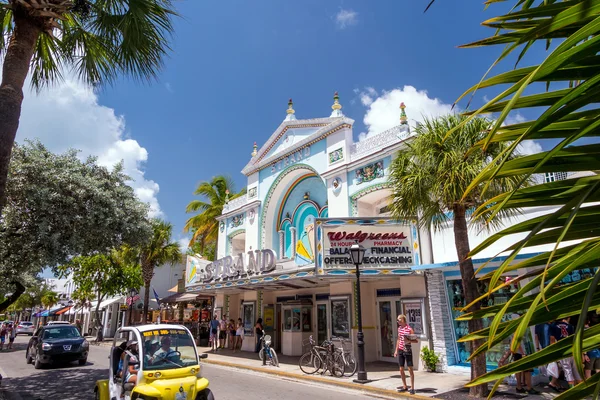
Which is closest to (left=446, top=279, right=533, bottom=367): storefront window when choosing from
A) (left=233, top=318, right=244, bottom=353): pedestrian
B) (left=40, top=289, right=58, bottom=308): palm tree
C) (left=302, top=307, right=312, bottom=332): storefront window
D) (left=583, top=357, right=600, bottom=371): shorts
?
(left=583, top=357, right=600, bottom=371): shorts

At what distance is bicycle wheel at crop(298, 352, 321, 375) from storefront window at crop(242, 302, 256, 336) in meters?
7.85

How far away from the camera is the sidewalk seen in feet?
32.3

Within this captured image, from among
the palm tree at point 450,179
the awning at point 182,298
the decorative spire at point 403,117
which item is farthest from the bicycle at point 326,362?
the awning at point 182,298

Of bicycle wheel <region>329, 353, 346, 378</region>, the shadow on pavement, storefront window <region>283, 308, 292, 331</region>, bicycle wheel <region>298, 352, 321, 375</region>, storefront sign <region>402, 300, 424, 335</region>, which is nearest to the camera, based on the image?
the shadow on pavement

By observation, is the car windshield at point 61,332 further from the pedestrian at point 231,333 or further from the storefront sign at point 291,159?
the storefront sign at point 291,159

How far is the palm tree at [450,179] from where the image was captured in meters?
9.37

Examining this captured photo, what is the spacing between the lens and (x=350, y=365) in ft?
46.3

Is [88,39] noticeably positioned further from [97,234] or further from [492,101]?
[492,101]

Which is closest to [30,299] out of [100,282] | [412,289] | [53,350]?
[100,282]

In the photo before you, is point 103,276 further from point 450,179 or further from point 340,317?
point 450,179

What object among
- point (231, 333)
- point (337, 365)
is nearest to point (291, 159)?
point (231, 333)

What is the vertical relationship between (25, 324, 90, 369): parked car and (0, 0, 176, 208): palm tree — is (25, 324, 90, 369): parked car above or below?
below

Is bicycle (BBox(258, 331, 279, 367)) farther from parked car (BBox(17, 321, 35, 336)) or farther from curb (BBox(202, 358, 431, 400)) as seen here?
parked car (BBox(17, 321, 35, 336))

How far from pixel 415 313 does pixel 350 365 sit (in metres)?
2.99
